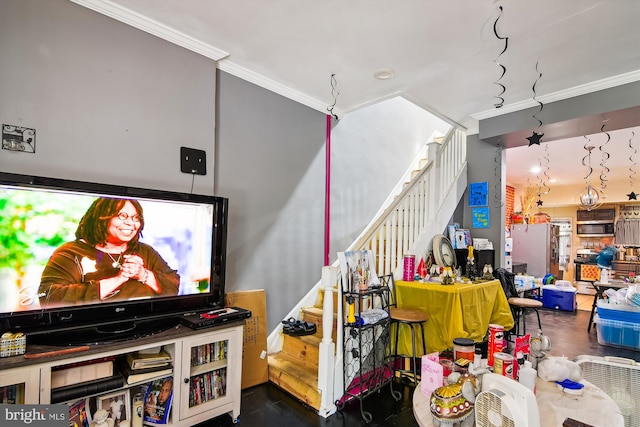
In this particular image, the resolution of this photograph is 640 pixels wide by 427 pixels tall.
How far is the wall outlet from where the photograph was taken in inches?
95.4

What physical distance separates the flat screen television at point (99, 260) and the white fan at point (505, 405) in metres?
1.72

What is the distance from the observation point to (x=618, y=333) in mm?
4191

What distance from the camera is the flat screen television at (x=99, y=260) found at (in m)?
1.64

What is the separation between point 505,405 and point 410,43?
2.33 m

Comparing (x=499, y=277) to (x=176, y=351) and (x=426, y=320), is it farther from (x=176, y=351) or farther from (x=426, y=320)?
(x=176, y=351)

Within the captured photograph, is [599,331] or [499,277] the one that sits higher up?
[499,277]

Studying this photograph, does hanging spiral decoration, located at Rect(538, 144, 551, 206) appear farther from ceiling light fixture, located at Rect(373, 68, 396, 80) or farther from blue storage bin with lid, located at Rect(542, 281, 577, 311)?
ceiling light fixture, located at Rect(373, 68, 396, 80)

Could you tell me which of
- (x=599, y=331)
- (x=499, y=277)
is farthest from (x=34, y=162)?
(x=599, y=331)

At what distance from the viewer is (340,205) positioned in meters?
3.85

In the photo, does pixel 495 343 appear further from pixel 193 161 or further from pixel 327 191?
pixel 327 191

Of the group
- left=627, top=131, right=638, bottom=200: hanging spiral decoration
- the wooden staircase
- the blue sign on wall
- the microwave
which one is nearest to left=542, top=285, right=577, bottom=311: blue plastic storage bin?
left=627, top=131, right=638, bottom=200: hanging spiral decoration

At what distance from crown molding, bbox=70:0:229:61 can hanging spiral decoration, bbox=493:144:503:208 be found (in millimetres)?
3269

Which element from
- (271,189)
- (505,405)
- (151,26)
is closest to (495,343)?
(505,405)

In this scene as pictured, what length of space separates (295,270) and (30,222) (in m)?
2.09
